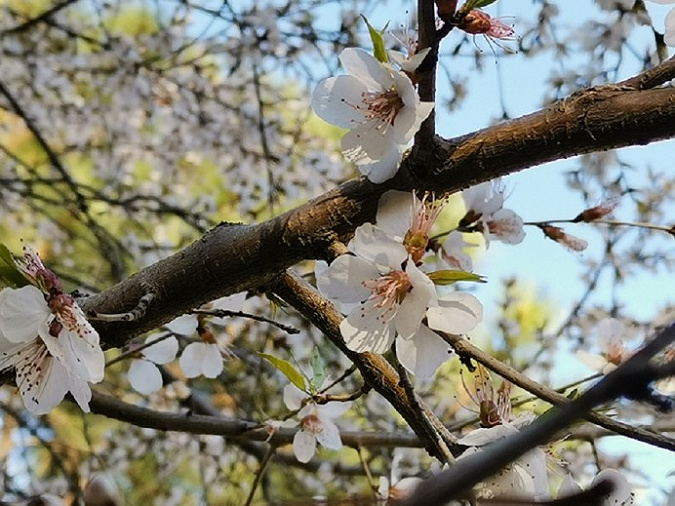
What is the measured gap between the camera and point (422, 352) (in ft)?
2.39

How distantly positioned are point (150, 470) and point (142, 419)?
4.70 feet

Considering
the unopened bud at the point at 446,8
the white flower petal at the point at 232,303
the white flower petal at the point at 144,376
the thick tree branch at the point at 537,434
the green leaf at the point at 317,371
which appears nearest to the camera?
the thick tree branch at the point at 537,434

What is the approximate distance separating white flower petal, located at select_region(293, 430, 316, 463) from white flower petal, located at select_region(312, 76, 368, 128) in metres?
0.48

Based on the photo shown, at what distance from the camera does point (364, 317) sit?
28.9 inches

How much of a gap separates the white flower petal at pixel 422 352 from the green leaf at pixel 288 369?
0.16 meters

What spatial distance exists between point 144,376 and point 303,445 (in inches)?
11.0

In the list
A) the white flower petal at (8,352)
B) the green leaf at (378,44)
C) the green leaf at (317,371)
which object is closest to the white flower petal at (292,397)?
the green leaf at (317,371)

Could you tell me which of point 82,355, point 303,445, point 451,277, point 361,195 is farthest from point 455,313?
point 303,445

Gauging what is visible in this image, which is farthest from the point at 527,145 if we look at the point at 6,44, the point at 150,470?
the point at 6,44

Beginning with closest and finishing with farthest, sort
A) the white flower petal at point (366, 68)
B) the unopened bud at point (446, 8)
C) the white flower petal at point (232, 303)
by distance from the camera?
the unopened bud at point (446, 8) < the white flower petal at point (366, 68) < the white flower petal at point (232, 303)

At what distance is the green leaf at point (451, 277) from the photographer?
0.70 metres

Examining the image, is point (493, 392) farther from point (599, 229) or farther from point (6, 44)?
point (6, 44)

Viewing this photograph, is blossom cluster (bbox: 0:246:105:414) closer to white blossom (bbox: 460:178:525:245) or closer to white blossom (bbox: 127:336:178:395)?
white blossom (bbox: 127:336:178:395)

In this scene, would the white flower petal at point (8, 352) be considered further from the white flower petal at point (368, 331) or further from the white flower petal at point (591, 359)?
the white flower petal at point (591, 359)
